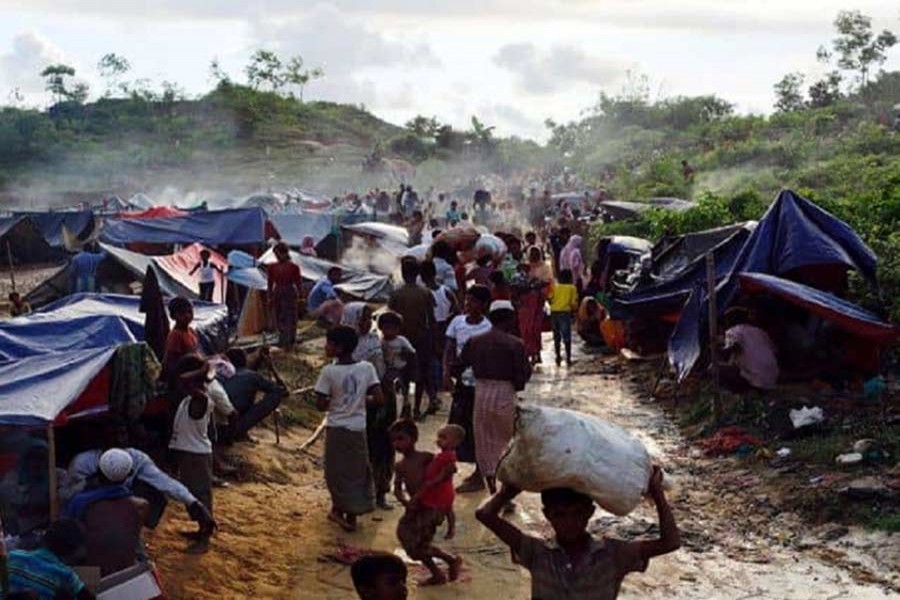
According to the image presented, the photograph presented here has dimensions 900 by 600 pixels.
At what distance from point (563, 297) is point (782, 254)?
3.10 meters

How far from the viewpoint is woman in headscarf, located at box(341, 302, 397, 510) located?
31.1 ft

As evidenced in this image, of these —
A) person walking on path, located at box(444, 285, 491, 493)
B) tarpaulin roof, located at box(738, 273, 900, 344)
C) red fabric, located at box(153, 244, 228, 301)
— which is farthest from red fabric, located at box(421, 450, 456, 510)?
red fabric, located at box(153, 244, 228, 301)

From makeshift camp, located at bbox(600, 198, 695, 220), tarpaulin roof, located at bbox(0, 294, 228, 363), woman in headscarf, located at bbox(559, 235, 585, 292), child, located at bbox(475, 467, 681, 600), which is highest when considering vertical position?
makeshift camp, located at bbox(600, 198, 695, 220)

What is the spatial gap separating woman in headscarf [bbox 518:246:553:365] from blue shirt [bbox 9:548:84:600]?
9.29 metres

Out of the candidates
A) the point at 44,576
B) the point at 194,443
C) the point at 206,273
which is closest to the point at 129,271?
the point at 206,273

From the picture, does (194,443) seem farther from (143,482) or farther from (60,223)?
(60,223)

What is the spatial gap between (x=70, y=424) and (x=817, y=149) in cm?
3176

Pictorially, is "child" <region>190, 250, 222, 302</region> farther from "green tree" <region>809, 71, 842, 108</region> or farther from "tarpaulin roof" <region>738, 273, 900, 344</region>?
"green tree" <region>809, 71, 842, 108</region>

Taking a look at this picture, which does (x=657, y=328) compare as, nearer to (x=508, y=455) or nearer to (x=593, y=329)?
(x=593, y=329)

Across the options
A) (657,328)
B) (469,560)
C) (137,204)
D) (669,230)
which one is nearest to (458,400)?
(469,560)

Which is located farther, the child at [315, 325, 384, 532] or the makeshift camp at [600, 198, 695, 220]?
the makeshift camp at [600, 198, 695, 220]

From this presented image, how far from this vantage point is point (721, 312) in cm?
1346

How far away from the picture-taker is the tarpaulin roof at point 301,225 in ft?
91.7

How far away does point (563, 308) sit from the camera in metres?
16.0
